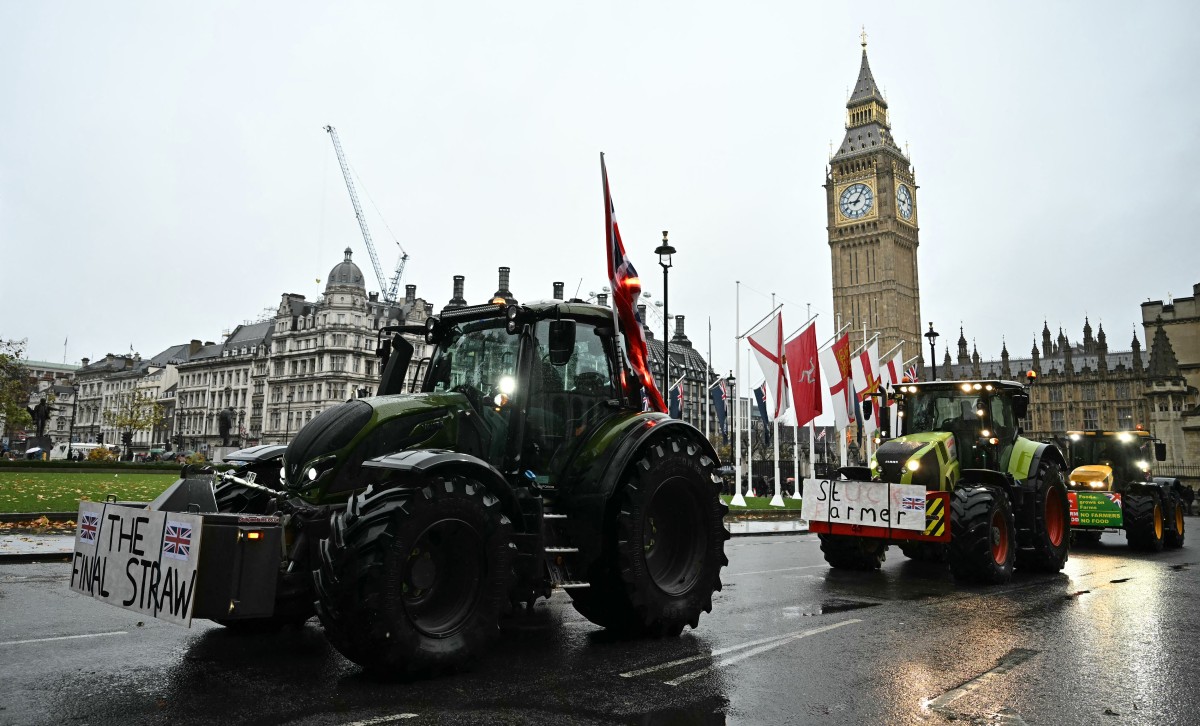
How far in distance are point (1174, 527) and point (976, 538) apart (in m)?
11.1

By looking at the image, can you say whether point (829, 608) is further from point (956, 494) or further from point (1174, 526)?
point (1174, 526)

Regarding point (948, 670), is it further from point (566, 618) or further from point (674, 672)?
point (566, 618)

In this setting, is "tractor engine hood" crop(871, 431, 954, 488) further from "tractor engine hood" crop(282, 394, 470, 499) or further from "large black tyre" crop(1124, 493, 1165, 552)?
"tractor engine hood" crop(282, 394, 470, 499)

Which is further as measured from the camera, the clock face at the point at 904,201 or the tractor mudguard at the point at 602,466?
the clock face at the point at 904,201

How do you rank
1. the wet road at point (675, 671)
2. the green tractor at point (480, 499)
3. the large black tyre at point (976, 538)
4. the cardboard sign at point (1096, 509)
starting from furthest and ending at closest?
the cardboard sign at point (1096, 509) < the large black tyre at point (976, 538) < the green tractor at point (480, 499) < the wet road at point (675, 671)

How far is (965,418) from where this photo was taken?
507 inches

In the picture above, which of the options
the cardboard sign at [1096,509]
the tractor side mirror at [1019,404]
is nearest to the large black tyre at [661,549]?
the tractor side mirror at [1019,404]

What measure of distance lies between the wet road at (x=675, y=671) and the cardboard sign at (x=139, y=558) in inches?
20.7

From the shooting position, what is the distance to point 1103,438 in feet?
64.7

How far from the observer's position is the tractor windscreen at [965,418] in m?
12.6

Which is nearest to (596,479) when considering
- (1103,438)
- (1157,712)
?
(1157,712)

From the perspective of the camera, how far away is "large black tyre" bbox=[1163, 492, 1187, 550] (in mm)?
17797

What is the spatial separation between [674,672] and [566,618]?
2402 mm

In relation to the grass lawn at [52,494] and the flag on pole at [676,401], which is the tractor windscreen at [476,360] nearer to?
the grass lawn at [52,494]
